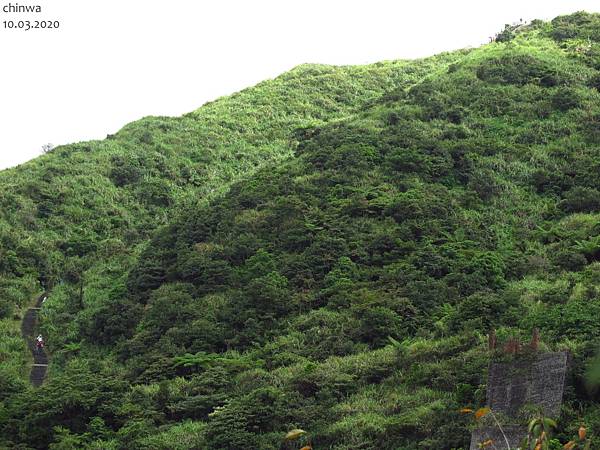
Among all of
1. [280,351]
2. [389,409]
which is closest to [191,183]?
[280,351]

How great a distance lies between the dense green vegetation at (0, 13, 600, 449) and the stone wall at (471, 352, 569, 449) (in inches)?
21.4

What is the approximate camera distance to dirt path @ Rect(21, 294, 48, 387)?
1346 inches

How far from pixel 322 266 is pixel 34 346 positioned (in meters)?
10.4

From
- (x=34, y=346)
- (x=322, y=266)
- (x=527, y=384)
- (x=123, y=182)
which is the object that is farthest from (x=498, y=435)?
(x=123, y=182)

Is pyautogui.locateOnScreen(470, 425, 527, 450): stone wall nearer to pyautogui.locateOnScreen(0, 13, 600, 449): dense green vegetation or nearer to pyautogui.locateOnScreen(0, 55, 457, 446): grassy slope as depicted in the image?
pyautogui.locateOnScreen(0, 13, 600, 449): dense green vegetation

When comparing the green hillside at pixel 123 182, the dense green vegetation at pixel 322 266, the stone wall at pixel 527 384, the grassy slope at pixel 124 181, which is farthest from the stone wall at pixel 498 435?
the green hillside at pixel 123 182

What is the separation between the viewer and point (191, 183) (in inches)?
2144

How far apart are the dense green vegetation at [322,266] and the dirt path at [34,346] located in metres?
0.53

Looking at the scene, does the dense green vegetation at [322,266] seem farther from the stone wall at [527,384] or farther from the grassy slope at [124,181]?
the stone wall at [527,384]

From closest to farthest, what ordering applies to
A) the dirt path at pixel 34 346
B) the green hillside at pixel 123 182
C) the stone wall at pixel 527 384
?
the stone wall at pixel 527 384 < the dirt path at pixel 34 346 < the green hillside at pixel 123 182

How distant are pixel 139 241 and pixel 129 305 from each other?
10.5 metres

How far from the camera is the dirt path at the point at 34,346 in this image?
112 feet

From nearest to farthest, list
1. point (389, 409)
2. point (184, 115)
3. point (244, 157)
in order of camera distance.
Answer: point (389, 409) < point (244, 157) < point (184, 115)

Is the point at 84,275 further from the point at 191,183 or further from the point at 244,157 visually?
the point at 244,157
